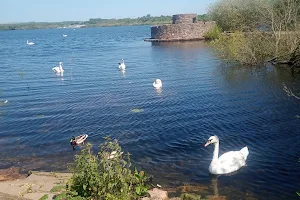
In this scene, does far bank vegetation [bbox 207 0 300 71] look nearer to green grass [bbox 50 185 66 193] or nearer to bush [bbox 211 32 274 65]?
bush [bbox 211 32 274 65]

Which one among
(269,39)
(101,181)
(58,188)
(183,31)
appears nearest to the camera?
(101,181)

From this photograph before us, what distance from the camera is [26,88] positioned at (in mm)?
29078

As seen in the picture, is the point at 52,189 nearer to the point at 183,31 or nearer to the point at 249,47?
the point at 249,47

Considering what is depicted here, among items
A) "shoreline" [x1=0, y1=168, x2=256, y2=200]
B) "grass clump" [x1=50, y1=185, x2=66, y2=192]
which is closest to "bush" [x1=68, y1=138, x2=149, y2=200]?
"grass clump" [x1=50, y1=185, x2=66, y2=192]

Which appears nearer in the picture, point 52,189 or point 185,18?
point 52,189

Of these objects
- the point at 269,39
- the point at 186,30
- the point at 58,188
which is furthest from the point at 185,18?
the point at 58,188

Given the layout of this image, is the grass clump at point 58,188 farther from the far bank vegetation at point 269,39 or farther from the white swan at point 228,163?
the far bank vegetation at point 269,39

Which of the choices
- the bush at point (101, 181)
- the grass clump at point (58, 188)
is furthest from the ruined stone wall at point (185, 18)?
the bush at point (101, 181)

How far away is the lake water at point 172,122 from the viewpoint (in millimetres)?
12466

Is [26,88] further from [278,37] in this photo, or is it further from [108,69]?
[278,37]

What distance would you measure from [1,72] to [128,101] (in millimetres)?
21905

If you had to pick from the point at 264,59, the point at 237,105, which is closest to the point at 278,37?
the point at 264,59

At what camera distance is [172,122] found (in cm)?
1811

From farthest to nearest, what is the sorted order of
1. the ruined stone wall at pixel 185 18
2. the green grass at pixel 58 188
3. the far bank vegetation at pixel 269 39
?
1. the ruined stone wall at pixel 185 18
2. the far bank vegetation at pixel 269 39
3. the green grass at pixel 58 188
